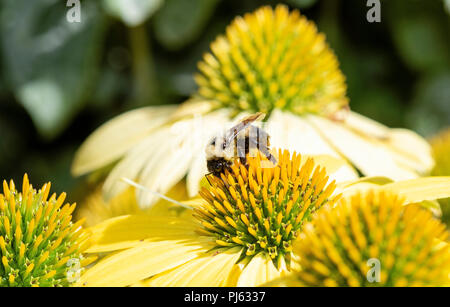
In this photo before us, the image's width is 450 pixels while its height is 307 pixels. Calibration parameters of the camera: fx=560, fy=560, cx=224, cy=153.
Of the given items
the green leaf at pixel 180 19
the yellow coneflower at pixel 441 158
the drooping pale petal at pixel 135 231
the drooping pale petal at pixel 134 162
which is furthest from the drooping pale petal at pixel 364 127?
the green leaf at pixel 180 19

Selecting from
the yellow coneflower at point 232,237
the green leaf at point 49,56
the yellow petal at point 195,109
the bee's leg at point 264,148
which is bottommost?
the yellow coneflower at point 232,237

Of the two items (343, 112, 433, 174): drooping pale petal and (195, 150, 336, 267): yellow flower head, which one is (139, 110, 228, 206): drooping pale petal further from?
(343, 112, 433, 174): drooping pale petal

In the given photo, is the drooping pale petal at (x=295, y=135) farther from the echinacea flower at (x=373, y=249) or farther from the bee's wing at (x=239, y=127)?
the echinacea flower at (x=373, y=249)

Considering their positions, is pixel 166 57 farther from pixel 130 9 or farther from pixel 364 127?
pixel 364 127

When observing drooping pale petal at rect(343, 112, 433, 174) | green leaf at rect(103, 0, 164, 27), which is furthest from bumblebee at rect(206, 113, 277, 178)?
green leaf at rect(103, 0, 164, 27)

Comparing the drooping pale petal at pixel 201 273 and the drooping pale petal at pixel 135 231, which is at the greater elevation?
the drooping pale petal at pixel 135 231
